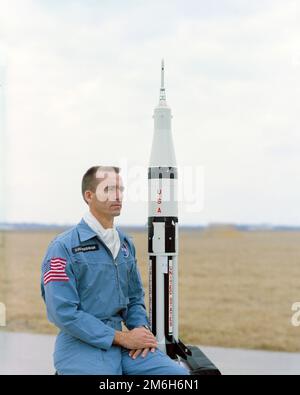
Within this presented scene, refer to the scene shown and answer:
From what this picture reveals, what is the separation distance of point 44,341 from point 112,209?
265cm

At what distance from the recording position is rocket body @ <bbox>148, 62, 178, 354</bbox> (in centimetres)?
343

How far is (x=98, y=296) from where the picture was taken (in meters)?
2.63

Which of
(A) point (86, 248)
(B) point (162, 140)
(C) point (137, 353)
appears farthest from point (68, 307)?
(B) point (162, 140)

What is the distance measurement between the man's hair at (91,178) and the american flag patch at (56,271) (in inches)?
15.2

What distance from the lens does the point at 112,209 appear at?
2.72 meters

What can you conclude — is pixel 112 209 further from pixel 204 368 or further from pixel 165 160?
pixel 204 368

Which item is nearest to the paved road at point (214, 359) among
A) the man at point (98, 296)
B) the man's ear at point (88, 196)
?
the man at point (98, 296)

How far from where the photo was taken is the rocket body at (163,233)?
11.3ft

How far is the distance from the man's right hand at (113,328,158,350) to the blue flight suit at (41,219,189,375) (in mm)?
39

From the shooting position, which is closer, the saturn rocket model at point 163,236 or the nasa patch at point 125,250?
the nasa patch at point 125,250

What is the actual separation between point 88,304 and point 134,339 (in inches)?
10.6

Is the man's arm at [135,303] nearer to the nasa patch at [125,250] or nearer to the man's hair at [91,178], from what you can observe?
the nasa patch at [125,250]

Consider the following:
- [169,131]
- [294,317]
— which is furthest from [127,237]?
[294,317]

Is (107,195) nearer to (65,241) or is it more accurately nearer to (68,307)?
(65,241)
